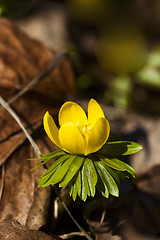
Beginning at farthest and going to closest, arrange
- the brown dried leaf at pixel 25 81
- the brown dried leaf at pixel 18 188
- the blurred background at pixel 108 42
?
the blurred background at pixel 108 42 → the brown dried leaf at pixel 25 81 → the brown dried leaf at pixel 18 188

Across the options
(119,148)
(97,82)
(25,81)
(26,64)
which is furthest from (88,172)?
(97,82)

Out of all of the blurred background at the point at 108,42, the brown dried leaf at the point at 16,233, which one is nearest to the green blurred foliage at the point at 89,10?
the blurred background at the point at 108,42

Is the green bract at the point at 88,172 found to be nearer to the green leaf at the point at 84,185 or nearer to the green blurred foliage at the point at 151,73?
the green leaf at the point at 84,185

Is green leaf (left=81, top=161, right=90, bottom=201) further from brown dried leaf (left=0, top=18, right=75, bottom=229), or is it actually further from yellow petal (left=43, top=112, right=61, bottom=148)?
brown dried leaf (left=0, top=18, right=75, bottom=229)

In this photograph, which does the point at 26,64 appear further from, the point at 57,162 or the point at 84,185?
the point at 84,185

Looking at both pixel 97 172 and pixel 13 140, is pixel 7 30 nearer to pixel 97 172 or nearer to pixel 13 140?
pixel 13 140

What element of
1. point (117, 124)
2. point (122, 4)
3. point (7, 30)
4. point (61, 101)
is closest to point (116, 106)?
point (117, 124)

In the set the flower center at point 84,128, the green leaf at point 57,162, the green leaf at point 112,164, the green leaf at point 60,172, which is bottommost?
the green leaf at point 112,164

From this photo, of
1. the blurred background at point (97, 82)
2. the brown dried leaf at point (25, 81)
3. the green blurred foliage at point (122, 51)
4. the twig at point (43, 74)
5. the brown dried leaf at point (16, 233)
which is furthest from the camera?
the green blurred foliage at point (122, 51)
